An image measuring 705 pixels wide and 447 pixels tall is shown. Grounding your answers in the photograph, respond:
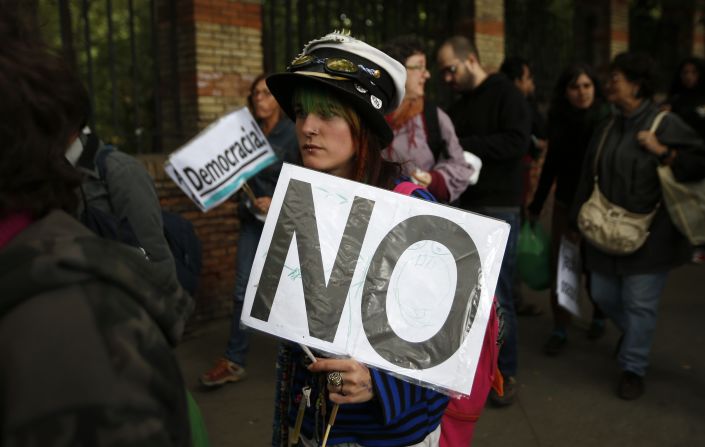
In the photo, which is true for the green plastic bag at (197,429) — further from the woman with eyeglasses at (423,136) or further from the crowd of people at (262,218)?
the woman with eyeglasses at (423,136)

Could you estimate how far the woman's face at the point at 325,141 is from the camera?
1842 mm

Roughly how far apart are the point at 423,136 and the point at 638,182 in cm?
142

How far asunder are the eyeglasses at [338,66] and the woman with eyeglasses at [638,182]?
268 cm

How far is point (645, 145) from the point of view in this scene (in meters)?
3.95

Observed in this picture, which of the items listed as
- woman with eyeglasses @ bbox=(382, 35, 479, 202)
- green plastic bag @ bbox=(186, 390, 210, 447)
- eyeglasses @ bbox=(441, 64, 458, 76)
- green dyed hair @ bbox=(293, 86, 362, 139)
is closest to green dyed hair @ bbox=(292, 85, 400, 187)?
green dyed hair @ bbox=(293, 86, 362, 139)

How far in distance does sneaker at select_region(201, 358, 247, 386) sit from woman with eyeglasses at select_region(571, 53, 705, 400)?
2.44m

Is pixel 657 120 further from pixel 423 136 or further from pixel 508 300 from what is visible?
pixel 423 136

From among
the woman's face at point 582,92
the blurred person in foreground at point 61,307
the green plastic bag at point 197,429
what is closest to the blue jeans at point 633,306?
the woman's face at point 582,92

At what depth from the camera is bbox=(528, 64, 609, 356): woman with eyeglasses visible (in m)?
5.03

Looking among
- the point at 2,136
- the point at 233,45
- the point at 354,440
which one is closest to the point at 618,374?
the point at 354,440

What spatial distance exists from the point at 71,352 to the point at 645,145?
3795mm

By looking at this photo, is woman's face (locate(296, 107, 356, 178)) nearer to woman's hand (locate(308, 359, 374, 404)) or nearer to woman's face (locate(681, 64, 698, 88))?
woman's hand (locate(308, 359, 374, 404))

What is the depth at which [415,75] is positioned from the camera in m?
3.57

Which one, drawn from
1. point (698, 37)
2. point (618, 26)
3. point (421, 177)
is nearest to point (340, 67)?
point (421, 177)
